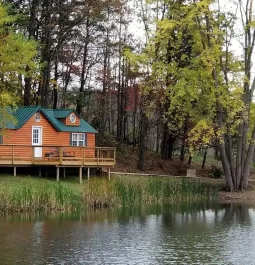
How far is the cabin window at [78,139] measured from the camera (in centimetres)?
3300

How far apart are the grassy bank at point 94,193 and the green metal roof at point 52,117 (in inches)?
159

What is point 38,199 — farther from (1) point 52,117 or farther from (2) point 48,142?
(1) point 52,117

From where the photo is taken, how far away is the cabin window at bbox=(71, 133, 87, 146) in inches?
1299

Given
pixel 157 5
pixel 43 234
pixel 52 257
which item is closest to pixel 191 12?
pixel 157 5

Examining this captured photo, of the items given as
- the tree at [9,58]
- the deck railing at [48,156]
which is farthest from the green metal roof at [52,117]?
the tree at [9,58]

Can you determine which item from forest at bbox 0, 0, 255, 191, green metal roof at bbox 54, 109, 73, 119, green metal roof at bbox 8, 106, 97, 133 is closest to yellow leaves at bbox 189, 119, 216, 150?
forest at bbox 0, 0, 255, 191

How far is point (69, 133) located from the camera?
32.7m

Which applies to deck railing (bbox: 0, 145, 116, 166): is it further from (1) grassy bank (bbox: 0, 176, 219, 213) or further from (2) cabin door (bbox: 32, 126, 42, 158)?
(1) grassy bank (bbox: 0, 176, 219, 213)

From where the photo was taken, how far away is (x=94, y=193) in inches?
985

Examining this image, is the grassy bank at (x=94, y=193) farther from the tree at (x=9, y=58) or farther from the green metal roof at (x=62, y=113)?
the green metal roof at (x=62, y=113)

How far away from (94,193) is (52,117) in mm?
8803

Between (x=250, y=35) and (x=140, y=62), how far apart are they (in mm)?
6499

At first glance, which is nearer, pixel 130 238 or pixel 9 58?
pixel 130 238

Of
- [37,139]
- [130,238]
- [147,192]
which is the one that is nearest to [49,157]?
[37,139]
